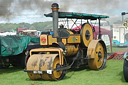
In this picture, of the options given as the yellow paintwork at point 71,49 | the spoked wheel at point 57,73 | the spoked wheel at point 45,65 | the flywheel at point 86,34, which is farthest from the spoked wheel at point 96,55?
the spoked wheel at point 45,65

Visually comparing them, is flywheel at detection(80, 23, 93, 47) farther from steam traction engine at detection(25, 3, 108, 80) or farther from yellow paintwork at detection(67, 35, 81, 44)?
yellow paintwork at detection(67, 35, 81, 44)

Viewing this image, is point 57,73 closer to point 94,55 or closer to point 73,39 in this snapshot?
point 73,39

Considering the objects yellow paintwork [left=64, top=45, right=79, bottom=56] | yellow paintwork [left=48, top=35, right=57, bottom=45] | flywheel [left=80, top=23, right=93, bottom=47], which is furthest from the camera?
flywheel [left=80, top=23, right=93, bottom=47]

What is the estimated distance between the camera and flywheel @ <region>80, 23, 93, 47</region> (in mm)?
8898

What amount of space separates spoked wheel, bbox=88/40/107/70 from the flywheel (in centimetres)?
24

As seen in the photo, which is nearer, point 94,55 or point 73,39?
point 73,39

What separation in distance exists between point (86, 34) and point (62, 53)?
2.30 meters

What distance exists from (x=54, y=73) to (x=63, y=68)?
1.21ft

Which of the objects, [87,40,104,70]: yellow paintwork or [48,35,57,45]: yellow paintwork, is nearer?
[48,35,57,45]: yellow paintwork

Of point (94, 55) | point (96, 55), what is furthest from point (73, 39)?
point (96, 55)

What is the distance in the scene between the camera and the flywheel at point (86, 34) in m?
8.90

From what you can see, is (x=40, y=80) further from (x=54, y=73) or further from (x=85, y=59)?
(x=85, y=59)

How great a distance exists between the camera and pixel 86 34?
30.0 ft

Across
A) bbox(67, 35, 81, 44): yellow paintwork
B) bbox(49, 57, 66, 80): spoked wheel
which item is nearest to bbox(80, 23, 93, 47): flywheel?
bbox(67, 35, 81, 44): yellow paintwork
